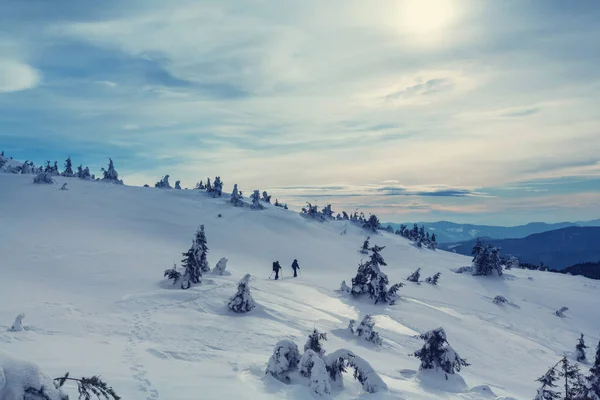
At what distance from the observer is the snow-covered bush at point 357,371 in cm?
1146

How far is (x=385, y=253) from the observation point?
58812 millimetres

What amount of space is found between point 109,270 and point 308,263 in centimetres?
2328

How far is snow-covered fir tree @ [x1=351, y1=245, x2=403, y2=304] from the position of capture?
89.5 ft

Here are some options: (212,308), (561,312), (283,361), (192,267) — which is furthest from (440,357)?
(561,312)

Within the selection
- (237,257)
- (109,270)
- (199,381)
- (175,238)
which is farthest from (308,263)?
(199,381)

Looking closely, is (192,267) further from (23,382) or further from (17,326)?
(23,382)

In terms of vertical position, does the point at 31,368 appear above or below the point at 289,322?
above

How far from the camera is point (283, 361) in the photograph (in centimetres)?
1152

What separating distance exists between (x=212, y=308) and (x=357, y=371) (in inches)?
358

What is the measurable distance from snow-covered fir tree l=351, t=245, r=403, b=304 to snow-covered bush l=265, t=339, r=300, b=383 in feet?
52.7

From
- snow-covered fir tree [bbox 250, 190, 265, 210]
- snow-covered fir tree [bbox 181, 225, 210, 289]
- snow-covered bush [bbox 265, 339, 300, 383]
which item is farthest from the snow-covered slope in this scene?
snow-covered fir tree [bbox 250, 190, 265, 210]

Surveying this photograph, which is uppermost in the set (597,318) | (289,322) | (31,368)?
(31,368)

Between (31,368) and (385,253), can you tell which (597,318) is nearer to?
(385,253)

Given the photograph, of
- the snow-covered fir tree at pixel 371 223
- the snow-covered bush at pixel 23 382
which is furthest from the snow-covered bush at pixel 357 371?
the snow-covered fir tree at pixel 371 223
